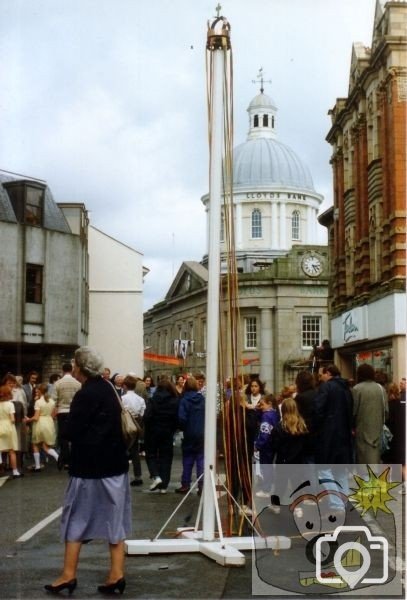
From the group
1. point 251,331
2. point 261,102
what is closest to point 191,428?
point 251,331

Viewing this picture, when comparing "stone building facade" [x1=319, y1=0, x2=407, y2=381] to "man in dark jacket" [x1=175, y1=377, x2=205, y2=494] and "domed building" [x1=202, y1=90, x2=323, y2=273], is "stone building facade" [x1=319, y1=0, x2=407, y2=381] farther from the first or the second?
"domed building" [x1=202, y1=90, x2=323, y2=273]

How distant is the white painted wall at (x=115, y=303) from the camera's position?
4041 cm

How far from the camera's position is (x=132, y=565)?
341 inches

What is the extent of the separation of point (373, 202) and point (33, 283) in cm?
1374

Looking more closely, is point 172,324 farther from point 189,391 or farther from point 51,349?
point 189,391

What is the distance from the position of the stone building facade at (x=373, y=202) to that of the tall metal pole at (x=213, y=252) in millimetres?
14513

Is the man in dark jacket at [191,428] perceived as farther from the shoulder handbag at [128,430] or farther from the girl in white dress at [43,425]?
the shoulder handbag at [128,430]

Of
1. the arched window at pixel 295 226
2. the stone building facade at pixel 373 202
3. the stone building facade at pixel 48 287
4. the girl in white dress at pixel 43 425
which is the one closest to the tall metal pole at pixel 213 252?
the girl in white dress at pixel 43 425

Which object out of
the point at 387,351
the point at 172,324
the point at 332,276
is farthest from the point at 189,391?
the point at 172,324

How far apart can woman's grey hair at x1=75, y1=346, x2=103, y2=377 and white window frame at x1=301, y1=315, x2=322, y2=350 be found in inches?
2507

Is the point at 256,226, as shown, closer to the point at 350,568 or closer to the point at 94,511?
the point at 94,511

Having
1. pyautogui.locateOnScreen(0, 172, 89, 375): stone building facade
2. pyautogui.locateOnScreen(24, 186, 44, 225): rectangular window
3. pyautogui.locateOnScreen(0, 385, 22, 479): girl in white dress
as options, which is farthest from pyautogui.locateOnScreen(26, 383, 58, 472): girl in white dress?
pyautogui.locateOnScreen(24, 186, 44, 225): rectangular window

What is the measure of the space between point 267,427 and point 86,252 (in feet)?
97.1

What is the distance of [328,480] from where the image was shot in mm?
11352
